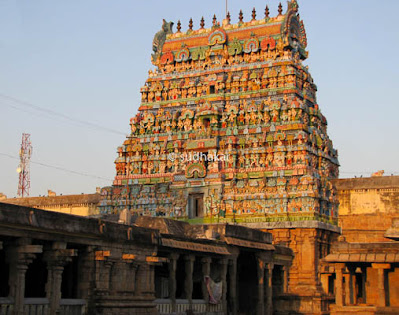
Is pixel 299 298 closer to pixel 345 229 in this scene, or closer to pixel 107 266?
pixel 345 229

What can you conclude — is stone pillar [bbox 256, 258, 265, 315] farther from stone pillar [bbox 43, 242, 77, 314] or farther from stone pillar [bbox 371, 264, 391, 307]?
stone pillar [bbox 43, 242, 77, 314]

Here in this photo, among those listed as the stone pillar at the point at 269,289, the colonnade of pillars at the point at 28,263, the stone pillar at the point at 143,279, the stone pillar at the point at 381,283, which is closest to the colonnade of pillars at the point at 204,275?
the stone pillar at the point at 143,279

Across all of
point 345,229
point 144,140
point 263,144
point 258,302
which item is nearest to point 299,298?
point 258,302

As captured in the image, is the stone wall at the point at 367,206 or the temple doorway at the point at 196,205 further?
the temple doorway at the point at 196,205

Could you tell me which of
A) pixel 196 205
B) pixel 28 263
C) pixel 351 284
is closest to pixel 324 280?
pixel 351 284

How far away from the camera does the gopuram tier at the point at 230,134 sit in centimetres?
5562

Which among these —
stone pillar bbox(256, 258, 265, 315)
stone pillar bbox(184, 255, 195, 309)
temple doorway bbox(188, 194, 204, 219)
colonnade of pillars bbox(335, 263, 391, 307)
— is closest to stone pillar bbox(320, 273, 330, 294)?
colonnade of pillars bbox(335, 263, 391, 307)

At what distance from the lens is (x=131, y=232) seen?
33.7 metres

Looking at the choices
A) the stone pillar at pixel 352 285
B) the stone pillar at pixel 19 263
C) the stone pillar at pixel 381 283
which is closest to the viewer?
the stone pillar at pixel 19 263

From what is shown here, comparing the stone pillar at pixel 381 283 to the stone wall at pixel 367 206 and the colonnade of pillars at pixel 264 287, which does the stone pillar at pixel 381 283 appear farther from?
the stone wall at pixel 367 206

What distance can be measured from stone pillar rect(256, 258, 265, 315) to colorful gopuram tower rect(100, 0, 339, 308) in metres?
5.56

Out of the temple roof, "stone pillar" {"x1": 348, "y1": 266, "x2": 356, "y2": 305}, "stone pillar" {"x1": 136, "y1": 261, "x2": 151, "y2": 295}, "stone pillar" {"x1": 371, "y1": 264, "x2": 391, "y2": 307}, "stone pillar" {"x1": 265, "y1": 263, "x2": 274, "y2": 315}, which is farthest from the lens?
the temple roof

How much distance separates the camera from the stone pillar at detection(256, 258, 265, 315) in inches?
1817

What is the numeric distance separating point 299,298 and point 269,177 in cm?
969
